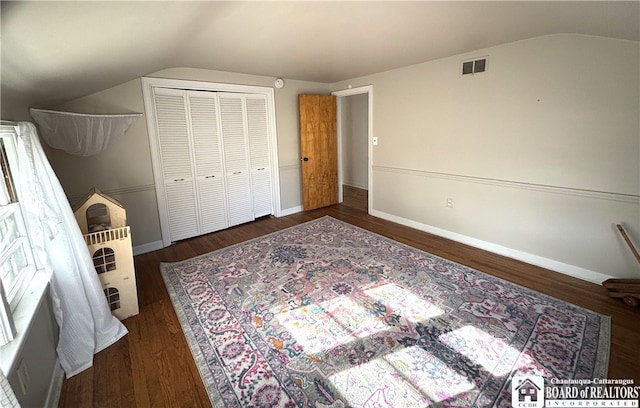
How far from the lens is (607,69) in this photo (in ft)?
7.89

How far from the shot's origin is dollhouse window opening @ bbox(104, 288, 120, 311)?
2.27 meters

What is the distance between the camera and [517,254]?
10.4 feet

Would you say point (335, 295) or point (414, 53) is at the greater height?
point (414, 53)

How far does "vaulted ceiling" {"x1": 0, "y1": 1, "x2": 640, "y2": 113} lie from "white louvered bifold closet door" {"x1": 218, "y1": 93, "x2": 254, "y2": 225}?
21.8 inches

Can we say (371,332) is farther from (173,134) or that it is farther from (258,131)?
(258,131)

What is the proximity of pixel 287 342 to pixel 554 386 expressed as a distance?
1612 millimetres

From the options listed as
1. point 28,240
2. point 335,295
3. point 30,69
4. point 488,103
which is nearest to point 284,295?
point 335,295

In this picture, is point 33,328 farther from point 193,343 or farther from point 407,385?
point 407,385

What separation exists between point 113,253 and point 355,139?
5.65 metres

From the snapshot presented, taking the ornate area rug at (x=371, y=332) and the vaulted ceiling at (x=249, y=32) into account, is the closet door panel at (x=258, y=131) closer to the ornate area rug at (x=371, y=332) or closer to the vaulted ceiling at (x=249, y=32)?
the vaulted ceiling at (x=249, y=32)

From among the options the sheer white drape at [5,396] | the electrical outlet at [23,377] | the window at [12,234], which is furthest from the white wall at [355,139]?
the sheer white drape at [5,396]

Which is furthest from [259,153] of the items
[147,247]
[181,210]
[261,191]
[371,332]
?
[371,332]

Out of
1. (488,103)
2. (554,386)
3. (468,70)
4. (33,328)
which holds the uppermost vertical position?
(468,70)

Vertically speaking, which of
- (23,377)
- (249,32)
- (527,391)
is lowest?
(527,391)
